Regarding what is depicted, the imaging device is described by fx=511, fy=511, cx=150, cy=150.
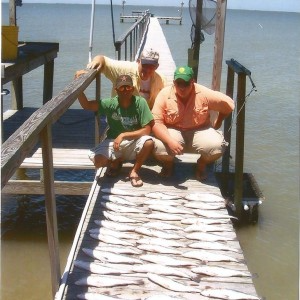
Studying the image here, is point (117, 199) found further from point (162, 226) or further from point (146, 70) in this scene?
point (146, 70)

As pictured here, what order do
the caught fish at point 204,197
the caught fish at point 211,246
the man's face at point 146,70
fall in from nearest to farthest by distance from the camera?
the caught fish at point 211,246
the caught fish at point 204,197
the man's face at point 146,70

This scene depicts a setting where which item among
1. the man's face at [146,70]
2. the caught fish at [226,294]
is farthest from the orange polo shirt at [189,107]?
the caught fish at [226,294]

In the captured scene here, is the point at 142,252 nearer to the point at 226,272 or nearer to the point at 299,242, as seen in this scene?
the point at 226,272

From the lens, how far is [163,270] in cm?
370

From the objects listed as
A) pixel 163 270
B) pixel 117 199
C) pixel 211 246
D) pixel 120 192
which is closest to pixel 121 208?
pixel 117 199

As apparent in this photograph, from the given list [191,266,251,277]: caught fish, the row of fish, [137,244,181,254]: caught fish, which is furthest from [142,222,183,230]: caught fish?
[191,266,251,277]: caught fish

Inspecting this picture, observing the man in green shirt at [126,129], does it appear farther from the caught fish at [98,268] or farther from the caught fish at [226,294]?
the caught fish at [226,294]

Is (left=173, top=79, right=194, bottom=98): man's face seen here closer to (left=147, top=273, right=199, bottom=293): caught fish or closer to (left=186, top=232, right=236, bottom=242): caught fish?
(left=186, top=232, right=236, bottom=242): caught fish

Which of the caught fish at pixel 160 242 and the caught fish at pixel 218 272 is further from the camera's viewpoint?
the caught fish at pixel 160 242

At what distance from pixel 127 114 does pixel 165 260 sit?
1.77m

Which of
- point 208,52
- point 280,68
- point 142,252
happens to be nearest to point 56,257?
point 142,252

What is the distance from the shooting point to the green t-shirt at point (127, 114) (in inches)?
199

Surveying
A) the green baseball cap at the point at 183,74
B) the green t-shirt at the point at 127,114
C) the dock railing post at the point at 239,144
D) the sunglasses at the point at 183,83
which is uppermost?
the green baseball cap at the point at 183,74

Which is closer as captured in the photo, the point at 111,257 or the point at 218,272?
the point at 218,272
